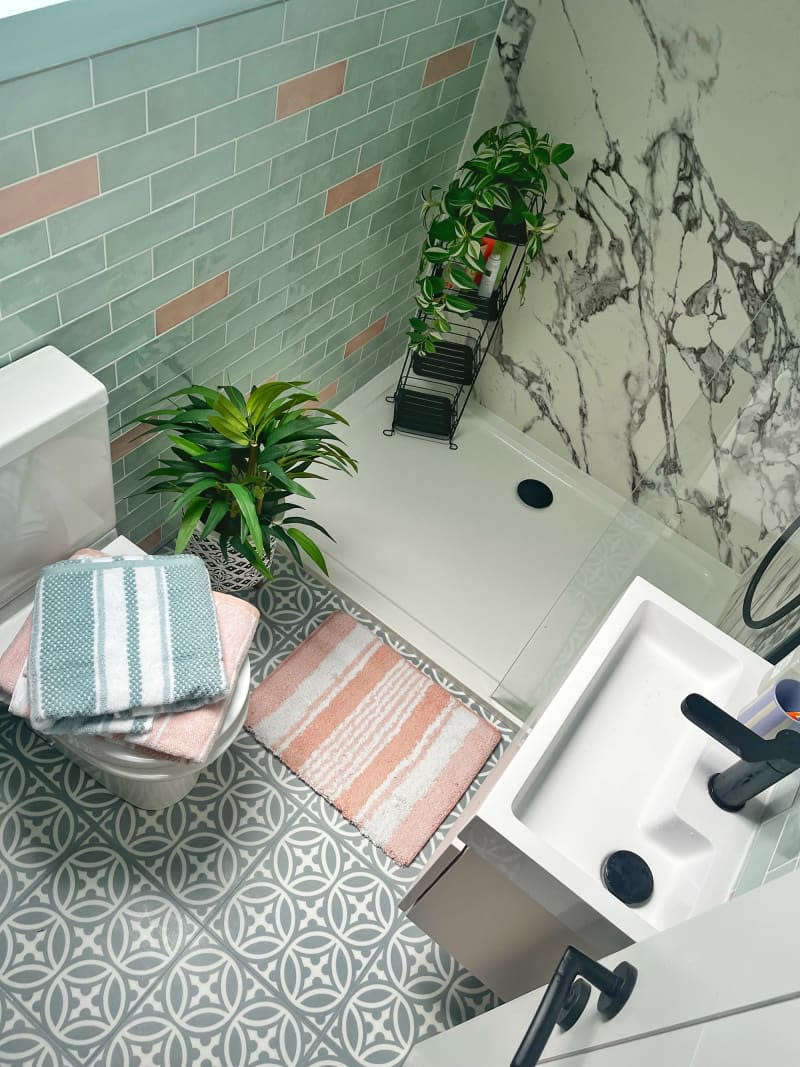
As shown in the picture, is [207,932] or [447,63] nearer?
[207,932]

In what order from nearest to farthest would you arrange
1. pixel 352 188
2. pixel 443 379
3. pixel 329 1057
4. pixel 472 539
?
pixel 329 1057, pixel 352 188, pixel 472 539, pixel 443 379

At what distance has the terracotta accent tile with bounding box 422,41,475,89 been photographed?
2110 mm

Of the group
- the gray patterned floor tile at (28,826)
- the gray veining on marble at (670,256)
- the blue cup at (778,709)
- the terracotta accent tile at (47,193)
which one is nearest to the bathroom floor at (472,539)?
the gray veining on marble at (670,256)

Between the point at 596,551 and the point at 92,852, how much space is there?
1.26 m

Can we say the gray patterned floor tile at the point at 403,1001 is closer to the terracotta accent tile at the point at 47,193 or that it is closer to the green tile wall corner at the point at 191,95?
the terracotta accent tile at the point at 47,193

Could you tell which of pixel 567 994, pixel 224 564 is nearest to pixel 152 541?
pixel 224 564

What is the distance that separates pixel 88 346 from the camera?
165 cm

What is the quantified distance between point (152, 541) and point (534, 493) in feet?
4.02

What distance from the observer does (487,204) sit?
218 centimetres

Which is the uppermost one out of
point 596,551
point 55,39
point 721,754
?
point 55,39

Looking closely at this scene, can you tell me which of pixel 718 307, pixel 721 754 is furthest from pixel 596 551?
pixel 718 307

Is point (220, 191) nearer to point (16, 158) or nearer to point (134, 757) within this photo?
point (16, 158)

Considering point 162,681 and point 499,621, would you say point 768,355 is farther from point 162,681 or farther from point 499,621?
point 162,681

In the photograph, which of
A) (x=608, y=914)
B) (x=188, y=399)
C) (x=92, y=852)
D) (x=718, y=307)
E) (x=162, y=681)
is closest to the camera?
(x=608, y=914)
